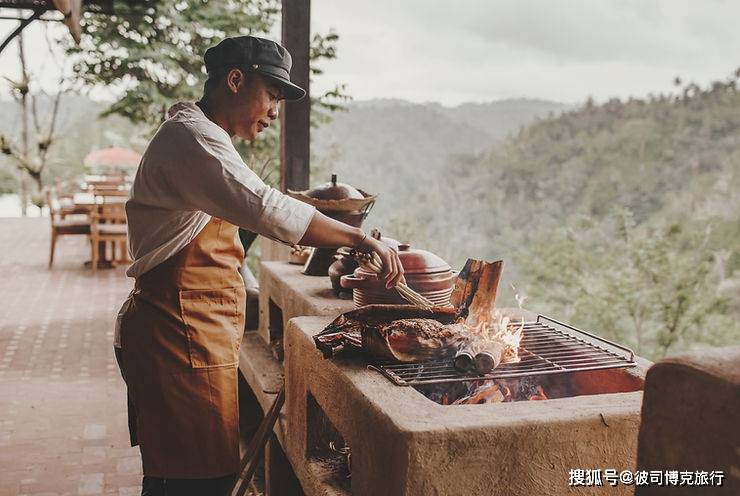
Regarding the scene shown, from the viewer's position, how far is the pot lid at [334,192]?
12.6ft

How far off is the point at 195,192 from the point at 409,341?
0.87 m

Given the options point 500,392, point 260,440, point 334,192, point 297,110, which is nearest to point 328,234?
point 500,392

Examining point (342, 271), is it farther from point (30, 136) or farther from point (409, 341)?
point (30, 136)

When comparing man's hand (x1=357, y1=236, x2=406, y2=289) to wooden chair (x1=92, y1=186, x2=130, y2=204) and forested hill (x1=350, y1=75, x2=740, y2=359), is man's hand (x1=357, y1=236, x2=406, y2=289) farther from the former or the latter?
forested hill (x1=350, y1=75, x2=740, y2=359)

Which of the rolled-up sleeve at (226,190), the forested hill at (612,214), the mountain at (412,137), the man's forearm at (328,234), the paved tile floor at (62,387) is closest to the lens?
the rolled-up sleeve at (226,190)

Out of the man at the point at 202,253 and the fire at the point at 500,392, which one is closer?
the man at the point at 202,253

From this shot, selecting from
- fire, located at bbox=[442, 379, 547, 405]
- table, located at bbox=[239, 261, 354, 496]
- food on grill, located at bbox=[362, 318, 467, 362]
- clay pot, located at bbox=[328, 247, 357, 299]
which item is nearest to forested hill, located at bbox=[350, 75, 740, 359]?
table, located at bbox=[239, 261, 354, 496]

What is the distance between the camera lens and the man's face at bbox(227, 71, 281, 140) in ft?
7.89

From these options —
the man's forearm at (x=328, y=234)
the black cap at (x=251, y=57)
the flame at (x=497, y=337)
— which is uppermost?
the black cap at (x=251, y=57)

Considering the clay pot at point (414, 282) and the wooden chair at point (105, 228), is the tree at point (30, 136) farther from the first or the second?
the clay pot at point (414, 282)

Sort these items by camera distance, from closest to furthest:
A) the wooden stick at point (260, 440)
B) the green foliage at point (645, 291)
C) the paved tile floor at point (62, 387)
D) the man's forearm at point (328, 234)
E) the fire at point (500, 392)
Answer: the man's forearm at point (328, 234) → the fire at point (500, 392) → the wooden stick at point (260, 440) → the paved tile floor at point (62, 387) → the green foliage at point (645, 291)

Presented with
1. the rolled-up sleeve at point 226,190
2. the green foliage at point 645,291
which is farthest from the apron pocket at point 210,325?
the green foliage at point 645,291

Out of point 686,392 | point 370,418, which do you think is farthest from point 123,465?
point 686,392

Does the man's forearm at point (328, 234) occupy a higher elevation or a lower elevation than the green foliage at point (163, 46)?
lower
